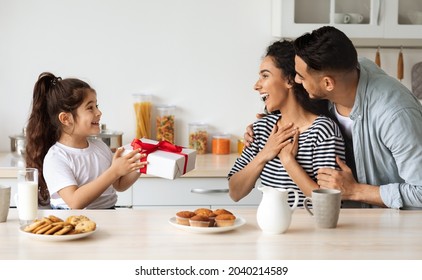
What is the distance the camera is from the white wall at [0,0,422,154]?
3908 millimetres

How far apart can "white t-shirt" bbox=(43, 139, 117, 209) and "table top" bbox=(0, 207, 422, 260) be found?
1.03 feet

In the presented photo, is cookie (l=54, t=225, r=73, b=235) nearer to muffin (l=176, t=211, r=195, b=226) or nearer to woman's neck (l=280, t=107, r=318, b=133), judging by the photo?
muffin (l=176, t=211, r=195, b=226)

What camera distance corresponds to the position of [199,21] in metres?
3.97

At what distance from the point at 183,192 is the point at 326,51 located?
1422 mm

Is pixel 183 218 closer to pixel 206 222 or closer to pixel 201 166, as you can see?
pixel 206 222

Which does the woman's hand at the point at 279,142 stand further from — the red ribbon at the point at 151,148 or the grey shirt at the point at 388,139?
the red ribbon at the point at 151,148

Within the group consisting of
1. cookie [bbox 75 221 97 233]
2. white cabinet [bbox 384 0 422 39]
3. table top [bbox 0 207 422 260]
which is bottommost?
table top [bbox 0 207 422 260]

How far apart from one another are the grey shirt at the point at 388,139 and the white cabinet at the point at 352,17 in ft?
4.00

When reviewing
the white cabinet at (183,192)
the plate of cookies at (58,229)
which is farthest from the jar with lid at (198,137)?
the plate of cookies at (58,229)

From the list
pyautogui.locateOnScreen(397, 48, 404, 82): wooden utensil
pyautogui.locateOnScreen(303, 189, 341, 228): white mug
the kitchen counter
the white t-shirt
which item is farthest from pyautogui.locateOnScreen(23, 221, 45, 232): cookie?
pyautogui.locateOnScreen(397, 48, 404, 82): wooden utensil

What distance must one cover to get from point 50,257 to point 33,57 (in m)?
2.35
